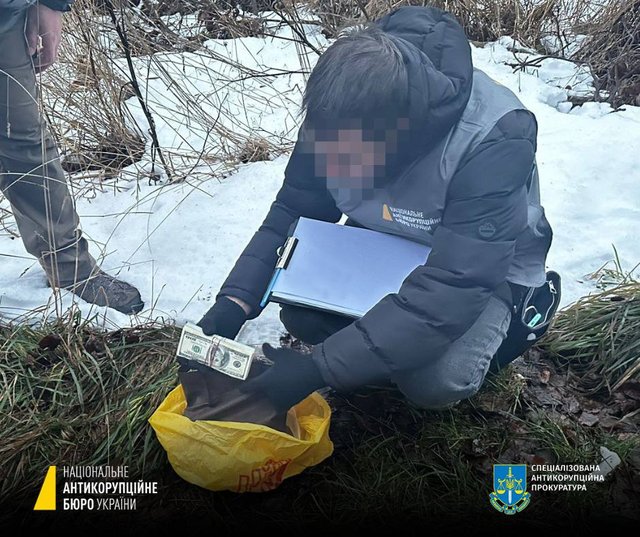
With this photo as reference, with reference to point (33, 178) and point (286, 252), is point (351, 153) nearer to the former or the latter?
point (286, 252)

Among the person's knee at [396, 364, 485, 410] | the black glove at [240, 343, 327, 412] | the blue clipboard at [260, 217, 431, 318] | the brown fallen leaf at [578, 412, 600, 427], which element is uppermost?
the blue clipboard at [260, 217, 431, 318]

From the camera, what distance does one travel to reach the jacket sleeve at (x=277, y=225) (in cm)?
185

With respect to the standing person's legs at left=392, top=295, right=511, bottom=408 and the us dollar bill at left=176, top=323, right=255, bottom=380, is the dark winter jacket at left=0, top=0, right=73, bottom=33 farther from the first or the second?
the standing person's legs at left=392, top=295, right=511, bottom=408

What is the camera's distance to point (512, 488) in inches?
62.5

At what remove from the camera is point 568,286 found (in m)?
2.26

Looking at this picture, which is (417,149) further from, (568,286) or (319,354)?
(568,286)

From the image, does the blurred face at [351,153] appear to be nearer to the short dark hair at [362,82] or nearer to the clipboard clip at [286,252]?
the short dark hair at [362,82]

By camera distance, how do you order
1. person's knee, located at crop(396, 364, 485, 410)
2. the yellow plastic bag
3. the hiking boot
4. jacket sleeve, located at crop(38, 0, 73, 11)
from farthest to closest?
1. the hiking boot
2. jacket sleeve, located at crop(38, 0, 73, 11)
3. person's knee, located at crop(396, 364, 485, 410)
4. the yellow plastic bag

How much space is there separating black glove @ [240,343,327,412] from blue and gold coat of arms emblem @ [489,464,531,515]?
448 millimetres

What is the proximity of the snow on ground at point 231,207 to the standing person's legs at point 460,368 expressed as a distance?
514mm

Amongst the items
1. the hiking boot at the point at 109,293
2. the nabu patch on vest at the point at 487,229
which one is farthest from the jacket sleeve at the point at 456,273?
the hiking boot at the point at 109,293

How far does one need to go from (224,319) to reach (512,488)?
792mm

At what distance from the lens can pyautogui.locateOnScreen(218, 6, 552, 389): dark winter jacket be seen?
4.92ft

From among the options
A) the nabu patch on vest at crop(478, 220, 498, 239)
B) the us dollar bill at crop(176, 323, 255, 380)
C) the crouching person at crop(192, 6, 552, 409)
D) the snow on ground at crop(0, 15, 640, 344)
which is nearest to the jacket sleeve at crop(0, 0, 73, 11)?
the snow on ground at crop(0, 15, 640, 344)
